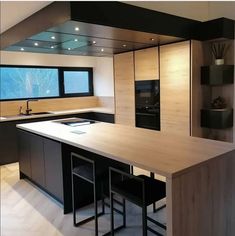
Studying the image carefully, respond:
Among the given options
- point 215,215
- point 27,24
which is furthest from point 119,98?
point 215,215

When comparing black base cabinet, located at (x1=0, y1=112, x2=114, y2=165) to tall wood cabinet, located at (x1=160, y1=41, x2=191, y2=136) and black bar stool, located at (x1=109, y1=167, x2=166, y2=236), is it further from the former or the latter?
black bar stool, located at (x1=109, y1=167, x2=166, y2=236)

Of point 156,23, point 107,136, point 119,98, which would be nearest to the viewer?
point 107,136

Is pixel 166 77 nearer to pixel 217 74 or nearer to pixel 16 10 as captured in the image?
pixel 217 74

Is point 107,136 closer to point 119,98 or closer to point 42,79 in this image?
point 119,98

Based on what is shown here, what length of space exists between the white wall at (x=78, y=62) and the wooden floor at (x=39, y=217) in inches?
108

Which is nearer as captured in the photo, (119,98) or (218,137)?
(218,137)

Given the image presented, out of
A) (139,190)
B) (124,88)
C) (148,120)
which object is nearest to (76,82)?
(124,88)

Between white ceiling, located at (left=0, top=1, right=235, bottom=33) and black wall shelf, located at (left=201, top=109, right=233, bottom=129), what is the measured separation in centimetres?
147

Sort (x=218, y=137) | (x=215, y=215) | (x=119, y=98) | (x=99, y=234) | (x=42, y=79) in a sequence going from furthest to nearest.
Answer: (x=42, y=79), (x=119, y=98), (x=218, y=137), (x=99, y=234), (x=215, y=215)

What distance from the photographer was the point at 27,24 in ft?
11.0

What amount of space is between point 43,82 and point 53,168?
3117mm

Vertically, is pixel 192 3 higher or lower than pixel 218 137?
higher

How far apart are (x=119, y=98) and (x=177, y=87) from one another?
1444mm

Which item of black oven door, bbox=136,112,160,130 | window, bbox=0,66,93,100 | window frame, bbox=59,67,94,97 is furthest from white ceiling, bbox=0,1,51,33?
black oven door, bbox=136,112,160,130
